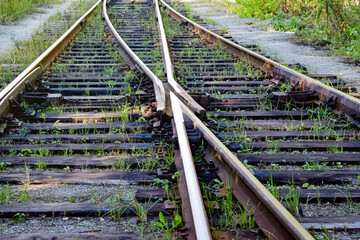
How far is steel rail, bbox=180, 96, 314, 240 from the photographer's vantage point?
1.95 meters

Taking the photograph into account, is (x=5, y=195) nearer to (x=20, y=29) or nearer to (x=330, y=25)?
(x=330, y=25)

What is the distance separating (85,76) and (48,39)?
301 centimetres

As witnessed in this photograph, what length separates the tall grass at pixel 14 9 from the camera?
11.6m

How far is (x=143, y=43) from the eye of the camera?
26.8 ft

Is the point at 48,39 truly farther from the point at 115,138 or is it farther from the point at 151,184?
the point at 151,184

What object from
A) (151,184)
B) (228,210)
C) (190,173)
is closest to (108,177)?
(151,184)

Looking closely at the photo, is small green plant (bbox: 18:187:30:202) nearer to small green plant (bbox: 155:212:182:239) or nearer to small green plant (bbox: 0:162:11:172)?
small green plant (bbox: 0:162:11:172)

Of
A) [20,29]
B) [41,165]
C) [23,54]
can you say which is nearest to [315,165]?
[41,165]

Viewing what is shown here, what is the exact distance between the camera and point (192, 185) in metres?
2.38

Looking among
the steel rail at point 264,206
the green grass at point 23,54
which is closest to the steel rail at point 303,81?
the steel rail at point 264,206

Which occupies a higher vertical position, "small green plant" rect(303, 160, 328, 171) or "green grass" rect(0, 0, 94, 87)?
"green grass" rect(0, 0, 94, 87)

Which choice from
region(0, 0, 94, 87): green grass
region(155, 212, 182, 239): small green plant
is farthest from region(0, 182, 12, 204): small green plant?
region(0, 0, 94, 87): green grass

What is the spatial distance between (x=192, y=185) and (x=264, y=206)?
40 cm

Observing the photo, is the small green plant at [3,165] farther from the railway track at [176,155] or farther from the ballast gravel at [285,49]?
the ballast gravel at [285,49]
